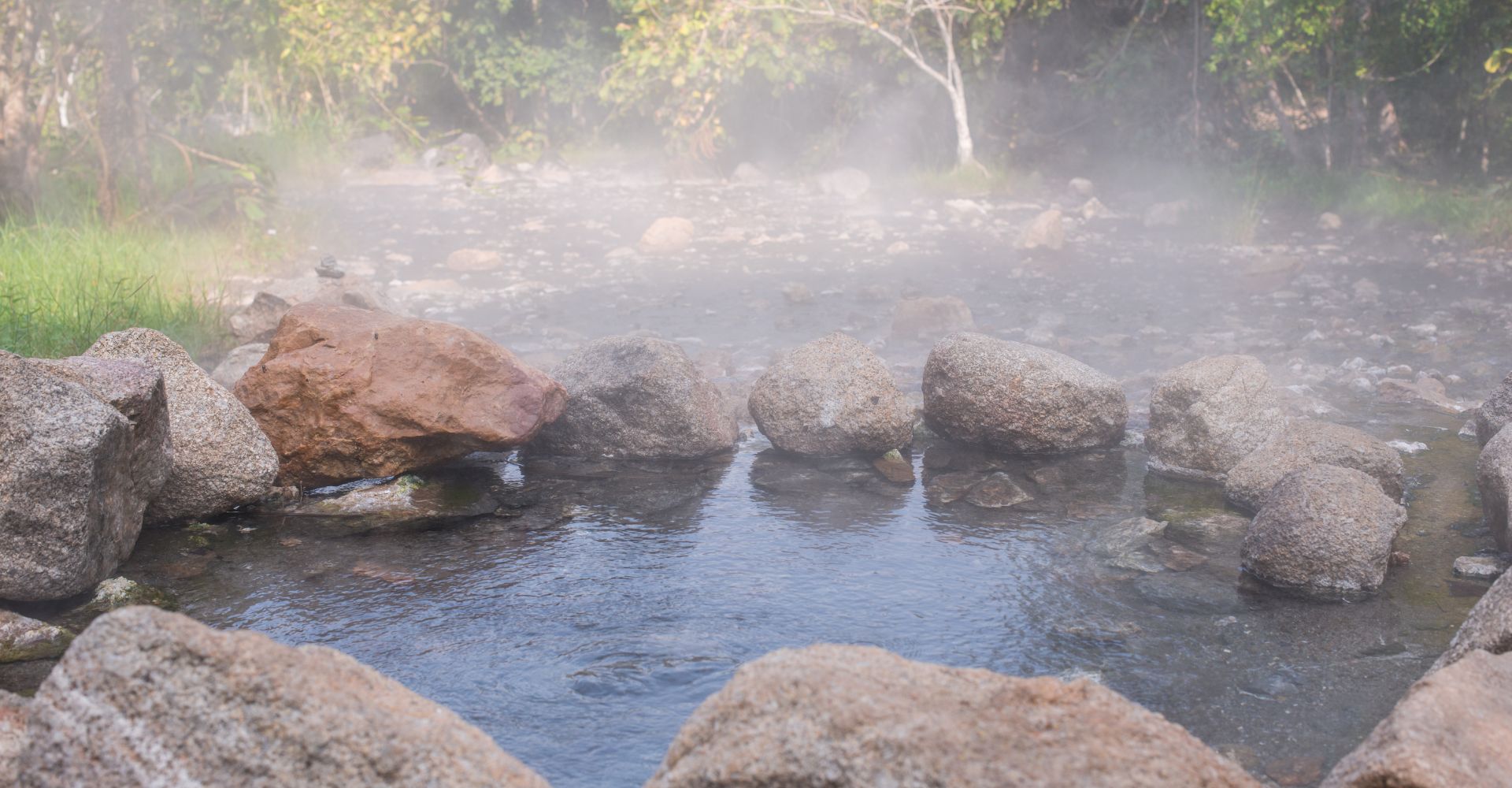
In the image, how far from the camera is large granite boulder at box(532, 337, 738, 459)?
704 centimetres

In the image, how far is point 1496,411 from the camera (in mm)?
6570

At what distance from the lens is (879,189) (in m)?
19.5

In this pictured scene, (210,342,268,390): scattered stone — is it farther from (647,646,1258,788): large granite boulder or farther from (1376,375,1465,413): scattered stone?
(1376,375,1465,413): scattered stone

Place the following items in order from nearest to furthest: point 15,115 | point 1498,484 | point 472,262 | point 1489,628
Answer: point 1489,628
point 1498,484
point 15,115
point 472,262

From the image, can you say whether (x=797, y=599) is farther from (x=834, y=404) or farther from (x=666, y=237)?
(x=666, y=237)

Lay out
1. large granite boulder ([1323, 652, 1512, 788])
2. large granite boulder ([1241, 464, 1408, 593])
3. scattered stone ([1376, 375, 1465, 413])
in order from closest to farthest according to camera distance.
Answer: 1. large granite boulder ([1323, 652, 1512, 788])
2. large granite boulder ([1241, 464, 1408, 593])
3. scattered stone ([1376, 375, 1465, 413])

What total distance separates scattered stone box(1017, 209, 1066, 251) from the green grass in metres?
9.53

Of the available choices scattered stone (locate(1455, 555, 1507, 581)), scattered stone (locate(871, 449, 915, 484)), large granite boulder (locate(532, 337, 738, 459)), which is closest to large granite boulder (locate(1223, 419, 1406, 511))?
scattered stone (locate(1455, 555, 1507, 581))

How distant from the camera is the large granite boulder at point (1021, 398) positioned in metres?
6.94

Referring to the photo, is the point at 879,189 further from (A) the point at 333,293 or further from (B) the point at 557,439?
(B) the point at 557,439

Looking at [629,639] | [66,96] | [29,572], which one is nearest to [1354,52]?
[629,639]

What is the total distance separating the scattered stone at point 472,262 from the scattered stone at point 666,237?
199cm

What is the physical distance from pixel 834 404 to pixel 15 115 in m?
8.25

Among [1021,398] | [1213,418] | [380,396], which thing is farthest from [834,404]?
[380,396]
